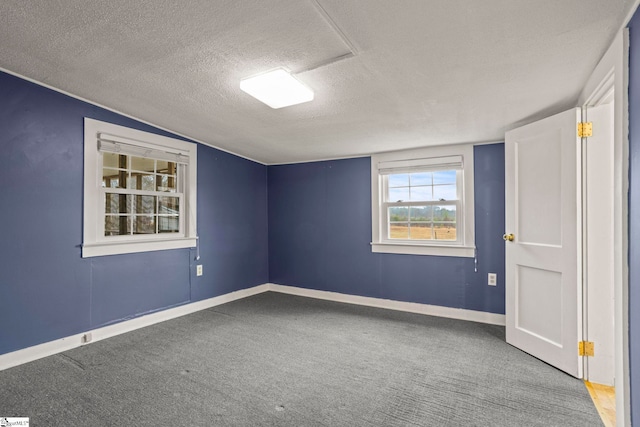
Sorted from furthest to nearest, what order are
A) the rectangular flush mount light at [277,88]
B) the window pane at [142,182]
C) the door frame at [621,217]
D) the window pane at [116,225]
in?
1. the window pane at [142,182]
2. the window pane at [116,225]
3. the rectangular flush mount light at [277,88]
4. the door frame at [621,217]

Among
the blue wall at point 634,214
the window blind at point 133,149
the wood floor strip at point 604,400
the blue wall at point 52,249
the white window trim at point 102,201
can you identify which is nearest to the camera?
the blue wall at point 634,214

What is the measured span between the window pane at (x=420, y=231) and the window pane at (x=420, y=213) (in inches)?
2.5

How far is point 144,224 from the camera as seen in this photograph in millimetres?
3510

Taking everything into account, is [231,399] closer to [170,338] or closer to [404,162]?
[170,338]

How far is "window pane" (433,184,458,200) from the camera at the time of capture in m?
3.78

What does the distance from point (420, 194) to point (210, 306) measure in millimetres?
3039

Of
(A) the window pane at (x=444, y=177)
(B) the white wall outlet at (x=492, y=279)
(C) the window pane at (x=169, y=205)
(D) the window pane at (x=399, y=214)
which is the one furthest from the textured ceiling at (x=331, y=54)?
(B) the white wall outlet at (x=492, y=279)

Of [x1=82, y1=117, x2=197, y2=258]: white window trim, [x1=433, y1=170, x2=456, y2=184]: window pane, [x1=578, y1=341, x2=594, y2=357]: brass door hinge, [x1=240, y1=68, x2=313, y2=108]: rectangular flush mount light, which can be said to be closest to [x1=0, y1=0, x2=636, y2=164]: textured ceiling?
[x1=240, y1=68, x2=313, y2=108]: rectangular flush mount light

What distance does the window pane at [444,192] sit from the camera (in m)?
3.78

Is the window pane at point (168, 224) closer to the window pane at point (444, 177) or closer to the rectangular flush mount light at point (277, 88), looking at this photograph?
the rectangular flush mount light at point (277, 88)

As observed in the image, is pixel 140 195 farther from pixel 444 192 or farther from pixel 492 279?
pixel 492 279

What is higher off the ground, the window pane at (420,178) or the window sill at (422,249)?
the window pane at (420,178)

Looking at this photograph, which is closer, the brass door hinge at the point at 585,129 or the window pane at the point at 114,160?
the brass door hinge at the point at 585,129

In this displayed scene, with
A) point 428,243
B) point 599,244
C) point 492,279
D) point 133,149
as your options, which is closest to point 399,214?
point 428,243
